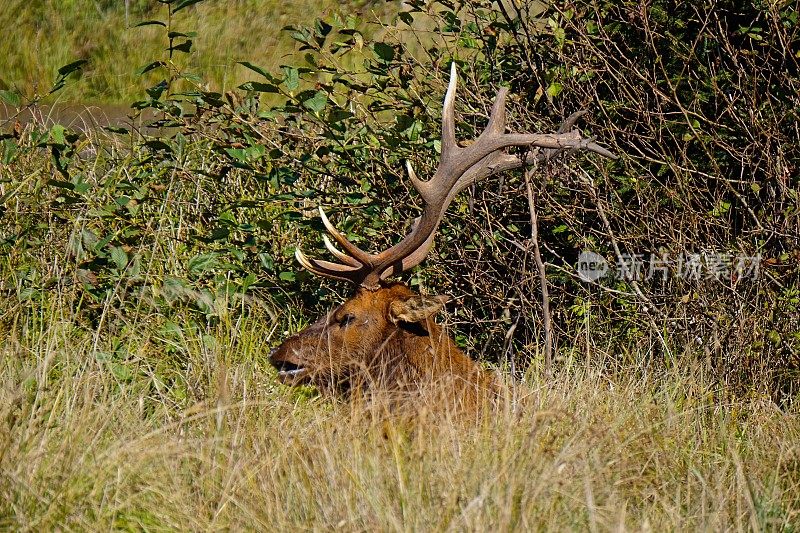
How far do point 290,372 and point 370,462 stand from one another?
1539 millimetres

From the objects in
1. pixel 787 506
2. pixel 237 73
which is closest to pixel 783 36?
pixel 787 506

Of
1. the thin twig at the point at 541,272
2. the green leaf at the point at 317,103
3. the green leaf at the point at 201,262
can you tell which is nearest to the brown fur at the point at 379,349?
the thin twig at the point at 541,272

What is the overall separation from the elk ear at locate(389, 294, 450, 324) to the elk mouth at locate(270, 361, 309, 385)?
47cm

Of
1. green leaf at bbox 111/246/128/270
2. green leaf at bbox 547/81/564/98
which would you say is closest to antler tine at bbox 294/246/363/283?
green leaf at bbox 111/246/128/270

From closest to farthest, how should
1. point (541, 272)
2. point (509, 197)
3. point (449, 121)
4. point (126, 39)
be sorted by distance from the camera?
1. point (449, 121)
2. point (541, 272)
3. point (509, 197)
4. point (126, 39)

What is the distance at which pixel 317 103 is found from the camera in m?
6.36

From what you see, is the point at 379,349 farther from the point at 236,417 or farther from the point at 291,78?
the point at 291,78

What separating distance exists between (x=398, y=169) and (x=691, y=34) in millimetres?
1657

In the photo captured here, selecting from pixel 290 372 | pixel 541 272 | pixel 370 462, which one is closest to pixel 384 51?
pixel 541 272

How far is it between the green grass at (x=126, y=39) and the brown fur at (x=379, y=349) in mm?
7868

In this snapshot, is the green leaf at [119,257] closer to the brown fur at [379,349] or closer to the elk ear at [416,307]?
the brown fur at [379,349]

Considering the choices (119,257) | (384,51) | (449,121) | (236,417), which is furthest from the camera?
(384,51)

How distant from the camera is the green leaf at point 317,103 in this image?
6344mm

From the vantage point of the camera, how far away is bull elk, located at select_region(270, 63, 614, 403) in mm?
5445
